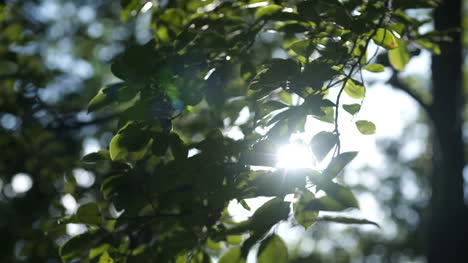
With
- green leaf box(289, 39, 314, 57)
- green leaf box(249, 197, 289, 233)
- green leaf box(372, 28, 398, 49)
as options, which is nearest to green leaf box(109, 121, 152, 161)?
green leaf box(249, 197, 289, 233)

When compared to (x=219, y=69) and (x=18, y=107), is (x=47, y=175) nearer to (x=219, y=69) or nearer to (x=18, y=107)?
(x=18, y=107)

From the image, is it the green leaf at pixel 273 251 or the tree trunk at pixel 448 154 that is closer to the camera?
the green leaf at pixel 273 251

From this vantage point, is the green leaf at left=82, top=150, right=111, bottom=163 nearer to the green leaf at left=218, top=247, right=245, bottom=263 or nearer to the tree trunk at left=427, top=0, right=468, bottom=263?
the green leaf at left=218, top=247, right=245, bottom=263

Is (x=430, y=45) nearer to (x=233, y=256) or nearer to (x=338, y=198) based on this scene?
(x=338, y=198)

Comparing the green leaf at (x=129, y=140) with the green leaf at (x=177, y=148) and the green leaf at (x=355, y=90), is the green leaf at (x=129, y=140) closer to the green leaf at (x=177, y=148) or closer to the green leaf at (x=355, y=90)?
the green leaf at (x=177, y=148)

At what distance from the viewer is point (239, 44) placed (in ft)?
5.08

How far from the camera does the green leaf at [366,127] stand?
4.14 ft

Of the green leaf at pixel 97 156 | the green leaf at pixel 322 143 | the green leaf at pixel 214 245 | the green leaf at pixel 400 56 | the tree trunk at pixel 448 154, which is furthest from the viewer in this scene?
the tree trunk at pixel 448 154

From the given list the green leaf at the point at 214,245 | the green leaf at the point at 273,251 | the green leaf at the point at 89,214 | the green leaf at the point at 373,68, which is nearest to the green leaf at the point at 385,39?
the green leaf at the point at 373,68

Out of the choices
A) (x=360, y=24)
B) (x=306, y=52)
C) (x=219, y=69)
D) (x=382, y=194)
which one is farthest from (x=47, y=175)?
(x=382, y=194)

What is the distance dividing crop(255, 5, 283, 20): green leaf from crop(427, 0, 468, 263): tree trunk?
191 centimetres

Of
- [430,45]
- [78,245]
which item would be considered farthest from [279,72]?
[430,45]

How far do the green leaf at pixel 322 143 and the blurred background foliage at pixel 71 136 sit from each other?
367 mm

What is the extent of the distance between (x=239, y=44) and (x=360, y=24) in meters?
0.53
